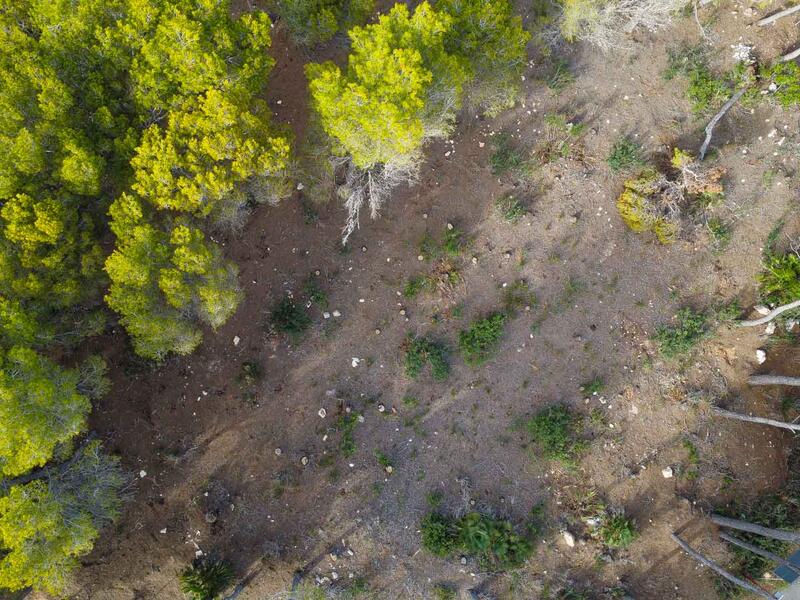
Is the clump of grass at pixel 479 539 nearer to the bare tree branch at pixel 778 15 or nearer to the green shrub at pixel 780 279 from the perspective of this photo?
the green shrub at pixel 780 279

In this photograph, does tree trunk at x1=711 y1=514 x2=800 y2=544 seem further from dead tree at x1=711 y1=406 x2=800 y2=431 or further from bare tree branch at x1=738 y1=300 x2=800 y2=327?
bare tree branch at x1=738 y1=300 x2=800 y2=327

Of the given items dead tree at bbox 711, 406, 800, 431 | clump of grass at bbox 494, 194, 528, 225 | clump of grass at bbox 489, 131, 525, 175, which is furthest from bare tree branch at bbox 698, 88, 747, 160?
dead tree at bbox 711, 406, 800, 431

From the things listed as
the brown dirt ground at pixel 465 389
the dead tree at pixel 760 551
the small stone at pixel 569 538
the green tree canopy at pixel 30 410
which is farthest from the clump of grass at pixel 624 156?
the green tree canopy at pixel 30 410

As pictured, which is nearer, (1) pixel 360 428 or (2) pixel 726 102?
(1) pixel 360 428

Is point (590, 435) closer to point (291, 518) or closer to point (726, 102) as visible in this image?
point (291, 518)

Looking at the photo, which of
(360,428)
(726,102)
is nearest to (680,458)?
(360,428)

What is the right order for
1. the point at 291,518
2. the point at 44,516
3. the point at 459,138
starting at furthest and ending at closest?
the point at 459,138 → the point at 291,518 → the point at 44,516

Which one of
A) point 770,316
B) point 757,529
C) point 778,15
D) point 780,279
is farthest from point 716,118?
point 757,529
